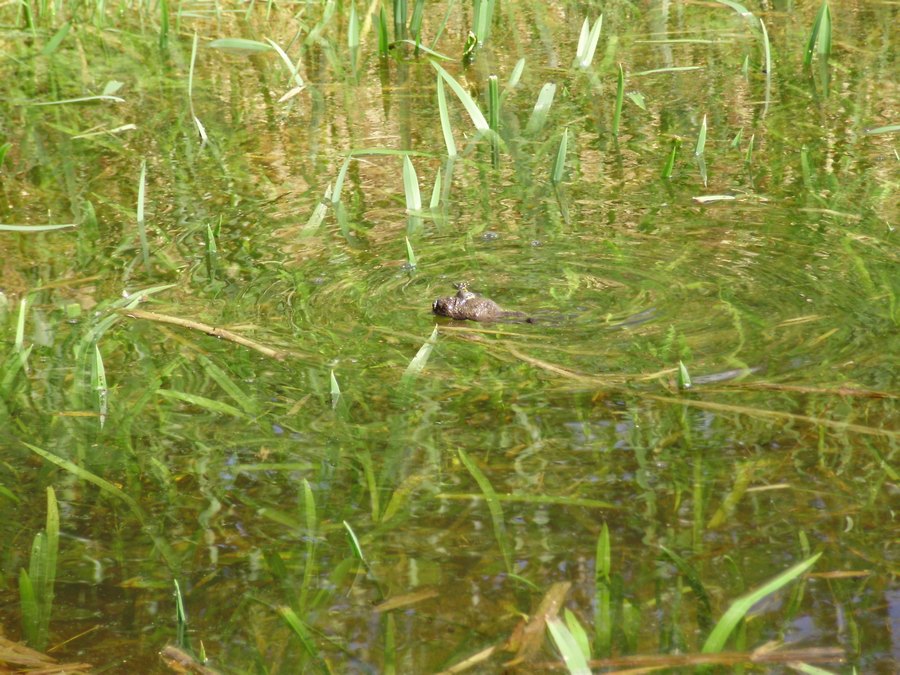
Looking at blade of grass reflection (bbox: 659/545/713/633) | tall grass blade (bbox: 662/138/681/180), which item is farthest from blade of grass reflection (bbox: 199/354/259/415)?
tall grass blade (bbox: 662/138/681/180)

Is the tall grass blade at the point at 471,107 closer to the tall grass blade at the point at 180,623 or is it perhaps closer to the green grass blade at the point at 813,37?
the green grass blade at the point at 813,37

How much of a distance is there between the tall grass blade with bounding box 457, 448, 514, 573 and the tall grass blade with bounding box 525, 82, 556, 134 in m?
2.87

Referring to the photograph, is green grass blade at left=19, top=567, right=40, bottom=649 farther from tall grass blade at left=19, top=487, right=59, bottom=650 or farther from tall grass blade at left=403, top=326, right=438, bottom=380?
tall grass blade at left=403, top=326, right=438, bottom=380

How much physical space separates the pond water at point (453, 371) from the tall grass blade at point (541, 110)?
15mm

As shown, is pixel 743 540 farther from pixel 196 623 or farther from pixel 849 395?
pixel 196 623

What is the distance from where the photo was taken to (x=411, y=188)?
4586 mm

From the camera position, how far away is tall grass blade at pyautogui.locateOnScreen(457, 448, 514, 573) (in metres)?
2.63

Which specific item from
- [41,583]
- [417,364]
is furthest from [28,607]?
[417,364]

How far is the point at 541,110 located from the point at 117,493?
327 centimetres

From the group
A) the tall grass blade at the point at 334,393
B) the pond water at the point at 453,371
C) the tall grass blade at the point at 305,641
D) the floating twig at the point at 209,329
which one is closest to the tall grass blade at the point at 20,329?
the pond water at the point at 453,371

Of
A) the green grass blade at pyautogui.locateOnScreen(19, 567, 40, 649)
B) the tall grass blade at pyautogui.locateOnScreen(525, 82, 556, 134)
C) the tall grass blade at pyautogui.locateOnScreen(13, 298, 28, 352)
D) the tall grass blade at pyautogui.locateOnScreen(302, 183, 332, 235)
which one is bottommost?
the green grass blade at pyautogui.locateOnScreen(19, 567, 40, 649)

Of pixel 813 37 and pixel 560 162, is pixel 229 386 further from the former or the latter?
pixel 813 37

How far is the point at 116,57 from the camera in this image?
23.7ft

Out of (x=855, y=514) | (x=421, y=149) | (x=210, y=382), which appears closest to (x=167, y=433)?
(x=210, y=382)
